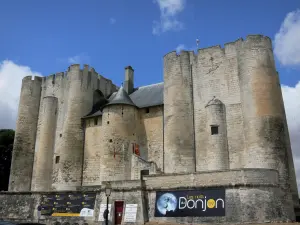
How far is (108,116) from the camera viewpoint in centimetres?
2497

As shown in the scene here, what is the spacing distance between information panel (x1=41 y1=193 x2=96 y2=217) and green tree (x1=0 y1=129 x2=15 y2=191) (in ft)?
55.0

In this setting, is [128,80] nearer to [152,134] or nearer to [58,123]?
[58,123]

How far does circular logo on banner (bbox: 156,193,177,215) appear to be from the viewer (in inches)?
688

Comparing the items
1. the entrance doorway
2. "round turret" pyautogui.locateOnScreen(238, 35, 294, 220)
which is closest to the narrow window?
"round turret" pyautogui.locateOnScreen(238, 35, 294, 220)

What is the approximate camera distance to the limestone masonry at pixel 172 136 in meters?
17.5

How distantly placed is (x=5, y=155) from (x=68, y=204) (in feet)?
65.5

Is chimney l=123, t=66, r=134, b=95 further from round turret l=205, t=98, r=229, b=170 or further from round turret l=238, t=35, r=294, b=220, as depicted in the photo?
round turret l=238, t=35, r=294, b=220

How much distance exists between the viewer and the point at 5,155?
36594 mm

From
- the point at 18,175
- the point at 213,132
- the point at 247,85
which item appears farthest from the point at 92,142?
the point at 247,85

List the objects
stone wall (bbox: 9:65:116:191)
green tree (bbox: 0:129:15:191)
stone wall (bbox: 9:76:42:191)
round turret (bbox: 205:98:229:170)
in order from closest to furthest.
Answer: round turret (bbox: 205:98:229:170) < stone wall (bbox: 9:65:116:191) < stone wall (bbox: 9:76:42:191) < green tree (bbox: 0:129:15:191)

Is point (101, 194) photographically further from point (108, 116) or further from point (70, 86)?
point (70, 86)

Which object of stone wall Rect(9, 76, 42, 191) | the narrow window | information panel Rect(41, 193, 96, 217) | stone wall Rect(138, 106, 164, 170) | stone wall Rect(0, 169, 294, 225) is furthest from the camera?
stone wall Rect(9, 76, 42, 191)

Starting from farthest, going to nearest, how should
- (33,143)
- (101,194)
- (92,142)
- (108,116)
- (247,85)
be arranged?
(33,143)
(92,142)
(108,116)
(247,85)
(101,194)

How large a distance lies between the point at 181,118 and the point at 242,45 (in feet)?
21.7
